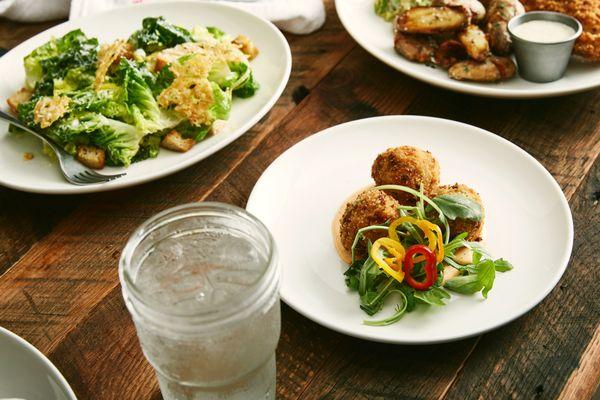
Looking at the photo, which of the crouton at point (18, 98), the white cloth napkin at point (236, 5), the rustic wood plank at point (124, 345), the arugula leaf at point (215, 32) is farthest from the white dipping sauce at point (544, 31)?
the crouton at point (18, 98)

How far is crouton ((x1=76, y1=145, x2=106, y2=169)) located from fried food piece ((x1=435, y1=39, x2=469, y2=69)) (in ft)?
4.58

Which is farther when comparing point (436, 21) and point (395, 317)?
point (436, 21)

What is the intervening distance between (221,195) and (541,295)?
1.12m

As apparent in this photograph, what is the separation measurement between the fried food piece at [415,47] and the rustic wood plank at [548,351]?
1.16 metres

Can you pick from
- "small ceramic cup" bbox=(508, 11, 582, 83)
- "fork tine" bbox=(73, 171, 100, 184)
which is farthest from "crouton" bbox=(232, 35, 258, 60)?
"small ceramic cup" bbox=(508, 11, 582, 83)

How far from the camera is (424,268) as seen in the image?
1.88 m

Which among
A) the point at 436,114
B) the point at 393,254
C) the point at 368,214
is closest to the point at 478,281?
the point at 393,254

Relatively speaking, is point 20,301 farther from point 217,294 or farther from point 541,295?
point 541,295

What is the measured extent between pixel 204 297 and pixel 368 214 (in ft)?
2.14

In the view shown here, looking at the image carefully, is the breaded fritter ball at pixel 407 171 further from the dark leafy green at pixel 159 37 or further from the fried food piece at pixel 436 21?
the dark leafy green at pixel 159 37

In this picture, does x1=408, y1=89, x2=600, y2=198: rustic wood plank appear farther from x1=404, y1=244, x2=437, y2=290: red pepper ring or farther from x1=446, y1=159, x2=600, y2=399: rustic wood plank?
x1=404, y1=244, x2=437, y2=290: red pepper ring

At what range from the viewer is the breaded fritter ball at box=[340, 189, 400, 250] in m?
1.97

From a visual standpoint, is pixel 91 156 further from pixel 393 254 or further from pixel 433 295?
pixel 433 295

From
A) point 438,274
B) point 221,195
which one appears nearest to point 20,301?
point 221,195
